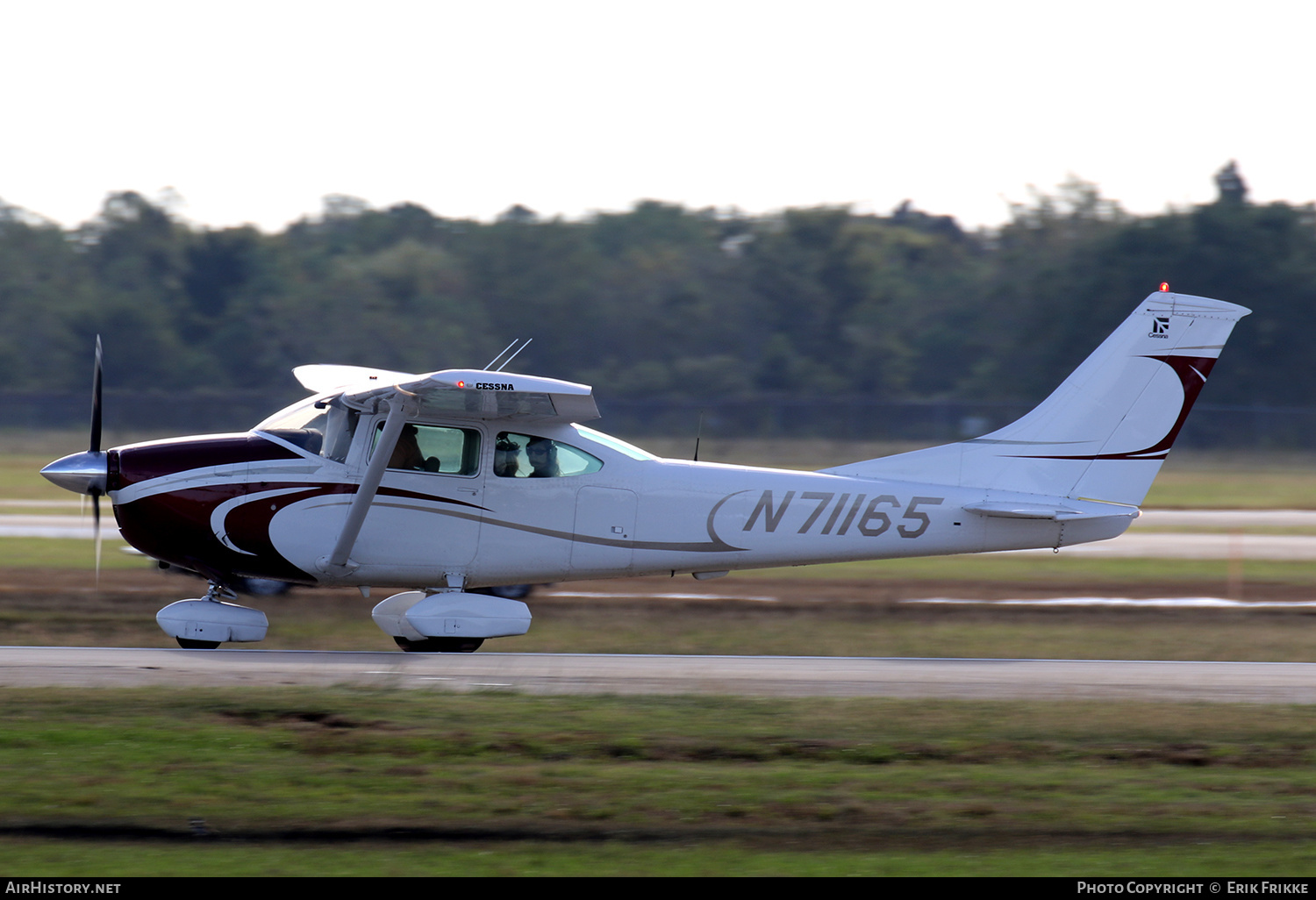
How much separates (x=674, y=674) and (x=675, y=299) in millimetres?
50004

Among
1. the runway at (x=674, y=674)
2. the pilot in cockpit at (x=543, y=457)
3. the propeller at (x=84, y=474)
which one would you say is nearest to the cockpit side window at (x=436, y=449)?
the pilot in cockpit at (x=543, y=457)

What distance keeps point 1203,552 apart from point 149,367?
46696 mm

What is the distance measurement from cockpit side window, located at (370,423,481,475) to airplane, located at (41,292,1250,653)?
0.06 ft

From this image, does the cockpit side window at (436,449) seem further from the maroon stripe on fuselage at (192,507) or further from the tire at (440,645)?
the tire at (440,645)

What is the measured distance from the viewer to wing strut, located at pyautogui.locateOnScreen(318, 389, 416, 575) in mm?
10938

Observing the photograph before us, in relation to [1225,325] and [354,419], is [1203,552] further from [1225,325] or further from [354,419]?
[354,419]

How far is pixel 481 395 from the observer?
430 inches

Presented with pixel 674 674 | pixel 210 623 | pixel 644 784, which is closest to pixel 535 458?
pixel 674 674

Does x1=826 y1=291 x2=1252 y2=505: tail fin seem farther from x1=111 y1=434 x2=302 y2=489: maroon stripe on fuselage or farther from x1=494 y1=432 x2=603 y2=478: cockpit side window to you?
x1=111 y1=434 x2=302 y2=489: maroon stripe on fuselage

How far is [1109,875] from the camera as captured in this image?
6.07m

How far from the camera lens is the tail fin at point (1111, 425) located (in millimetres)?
12125

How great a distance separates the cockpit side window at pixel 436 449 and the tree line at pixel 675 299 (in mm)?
41319

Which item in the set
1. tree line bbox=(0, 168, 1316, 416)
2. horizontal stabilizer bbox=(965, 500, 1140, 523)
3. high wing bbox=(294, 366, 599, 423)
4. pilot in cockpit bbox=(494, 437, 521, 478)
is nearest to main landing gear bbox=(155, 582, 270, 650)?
high wing bbox=(294, 366, 599, 423)
